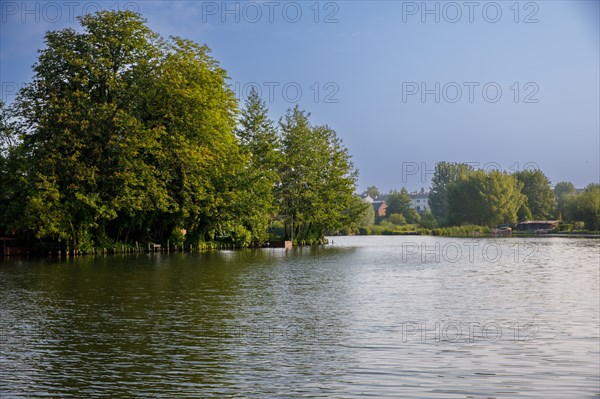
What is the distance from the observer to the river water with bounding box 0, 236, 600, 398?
10.4 m

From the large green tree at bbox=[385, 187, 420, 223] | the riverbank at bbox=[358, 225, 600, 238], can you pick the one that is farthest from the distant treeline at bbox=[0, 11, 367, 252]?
the large green tree at bbox=[385, 187, 420, 223]

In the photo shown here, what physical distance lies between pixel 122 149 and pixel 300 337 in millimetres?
34053

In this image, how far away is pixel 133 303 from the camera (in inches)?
771

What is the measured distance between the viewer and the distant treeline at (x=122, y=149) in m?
44.6

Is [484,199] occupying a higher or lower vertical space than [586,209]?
higher

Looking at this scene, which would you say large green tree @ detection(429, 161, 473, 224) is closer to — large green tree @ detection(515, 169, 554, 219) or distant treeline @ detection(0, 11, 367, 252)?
large green tree @ detection(515, 169, 554, 219)

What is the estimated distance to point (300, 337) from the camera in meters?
14.2

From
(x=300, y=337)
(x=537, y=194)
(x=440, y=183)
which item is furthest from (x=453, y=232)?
(x=300, y=337)

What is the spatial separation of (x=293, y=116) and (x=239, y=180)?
17.4m

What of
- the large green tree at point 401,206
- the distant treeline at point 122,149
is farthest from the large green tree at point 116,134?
the large green tree at point 401,206

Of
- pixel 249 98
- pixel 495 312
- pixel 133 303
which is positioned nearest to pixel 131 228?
pixel 249 98

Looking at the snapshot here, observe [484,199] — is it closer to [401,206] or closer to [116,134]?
[401,206]

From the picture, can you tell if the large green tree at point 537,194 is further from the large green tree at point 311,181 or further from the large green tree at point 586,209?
the large green tree at point 311,181

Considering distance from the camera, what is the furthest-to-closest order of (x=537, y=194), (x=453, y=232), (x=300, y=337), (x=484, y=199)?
1. (x=537, y=194)
2. (x=484, y=199)
3. (x=453, y=232)
4. (x=300, y=337)
